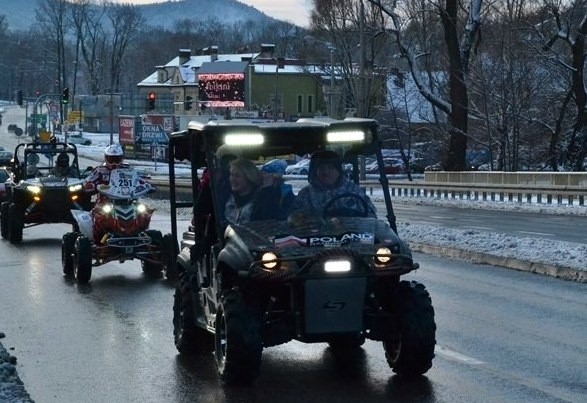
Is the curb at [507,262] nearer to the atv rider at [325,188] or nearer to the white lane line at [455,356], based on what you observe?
the white lane line at [455,356]

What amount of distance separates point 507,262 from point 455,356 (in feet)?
27.3

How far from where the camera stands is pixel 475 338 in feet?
38.4

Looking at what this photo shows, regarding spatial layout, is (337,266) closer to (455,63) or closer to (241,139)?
(241,139)

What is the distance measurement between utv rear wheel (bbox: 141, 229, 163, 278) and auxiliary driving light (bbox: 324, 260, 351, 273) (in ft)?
30.4

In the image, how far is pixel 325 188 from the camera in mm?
9656

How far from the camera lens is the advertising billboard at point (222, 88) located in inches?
4387

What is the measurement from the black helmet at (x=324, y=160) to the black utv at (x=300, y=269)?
0.45ft

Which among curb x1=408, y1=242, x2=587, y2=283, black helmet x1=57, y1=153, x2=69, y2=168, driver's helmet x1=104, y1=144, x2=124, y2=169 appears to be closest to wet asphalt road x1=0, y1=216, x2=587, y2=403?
curb x1=408, y1=242, x2=587, y2=283

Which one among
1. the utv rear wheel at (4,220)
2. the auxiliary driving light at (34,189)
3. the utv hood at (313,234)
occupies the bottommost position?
the utv rear wheel at (4,220)

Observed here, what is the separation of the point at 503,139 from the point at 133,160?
46910mm

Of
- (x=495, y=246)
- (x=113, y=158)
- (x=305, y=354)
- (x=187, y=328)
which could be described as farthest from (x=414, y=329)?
(x=495, y=246)

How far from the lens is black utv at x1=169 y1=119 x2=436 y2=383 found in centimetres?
883

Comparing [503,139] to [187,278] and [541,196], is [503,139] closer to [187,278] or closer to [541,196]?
[541,196]

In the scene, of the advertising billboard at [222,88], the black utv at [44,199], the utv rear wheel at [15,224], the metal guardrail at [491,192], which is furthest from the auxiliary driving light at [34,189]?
the advertising billboard at [222,88]
